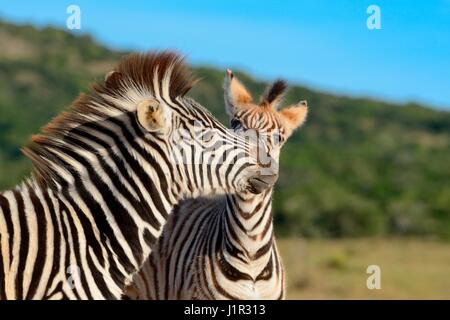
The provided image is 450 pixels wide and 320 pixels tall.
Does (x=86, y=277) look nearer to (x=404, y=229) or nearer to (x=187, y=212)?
(x=187, y=212)

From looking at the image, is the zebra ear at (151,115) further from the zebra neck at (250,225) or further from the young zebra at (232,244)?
the zebra neck at (250,225)

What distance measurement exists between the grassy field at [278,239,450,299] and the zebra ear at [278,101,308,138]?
906 cm

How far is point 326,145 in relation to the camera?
62.2 meters

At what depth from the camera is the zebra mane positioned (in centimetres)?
554

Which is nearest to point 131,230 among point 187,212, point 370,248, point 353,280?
point 187,212

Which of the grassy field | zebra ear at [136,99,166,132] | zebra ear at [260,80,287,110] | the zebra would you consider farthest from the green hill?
the grassy field

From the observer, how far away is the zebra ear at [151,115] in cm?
550

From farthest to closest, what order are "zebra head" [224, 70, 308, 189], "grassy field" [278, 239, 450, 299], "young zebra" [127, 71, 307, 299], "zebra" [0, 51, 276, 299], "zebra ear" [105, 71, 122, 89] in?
"grassy field" [278, 239, 450, 299]
"zebra head" [224, 70, 308, 189]
"young zebra" [127, 71, 307, 299]
"zebra ear" [105, 71, 122, 89]
"zebra" [0, 51, 276, 299]

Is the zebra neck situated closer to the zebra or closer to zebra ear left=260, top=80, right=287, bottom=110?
zebra ear left=260, top=80, right=287, bottom=110

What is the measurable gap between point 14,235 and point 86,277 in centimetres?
49

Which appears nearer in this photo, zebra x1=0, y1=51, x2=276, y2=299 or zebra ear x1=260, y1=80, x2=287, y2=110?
zebra x1=0, y1=51, x2=276, y2=299

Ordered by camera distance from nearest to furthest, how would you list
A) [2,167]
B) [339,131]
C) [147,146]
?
[147,146], [2,167], [339,131]

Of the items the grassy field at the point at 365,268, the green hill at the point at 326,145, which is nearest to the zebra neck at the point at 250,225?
the green hill at the point at 326,145

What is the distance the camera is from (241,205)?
24.7 ft
